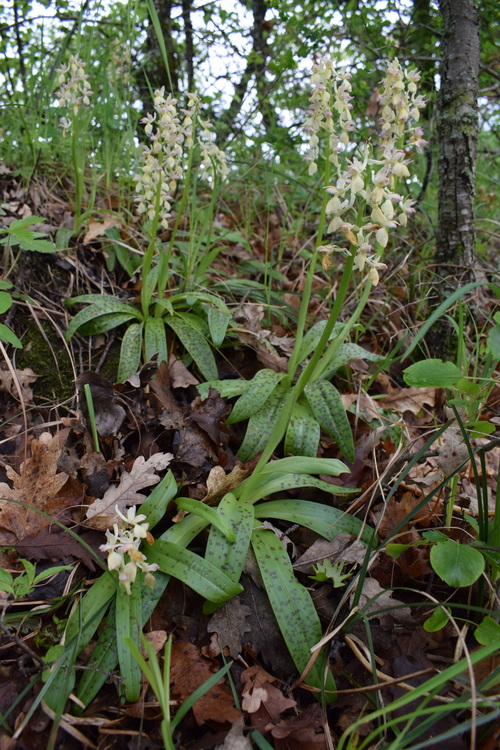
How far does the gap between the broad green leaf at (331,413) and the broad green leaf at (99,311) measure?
108 centimetres

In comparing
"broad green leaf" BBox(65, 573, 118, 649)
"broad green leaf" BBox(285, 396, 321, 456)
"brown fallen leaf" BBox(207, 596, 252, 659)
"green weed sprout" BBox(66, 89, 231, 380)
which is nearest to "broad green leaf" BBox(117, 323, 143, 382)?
"green weed sprout" BBox(66, 89, 231, 380)

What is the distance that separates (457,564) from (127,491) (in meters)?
1.11

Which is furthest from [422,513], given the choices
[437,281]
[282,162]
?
[282,162]

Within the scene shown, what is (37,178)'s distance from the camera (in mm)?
3191

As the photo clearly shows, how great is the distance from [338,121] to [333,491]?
157cm

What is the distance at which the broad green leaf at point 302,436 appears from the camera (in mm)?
2090

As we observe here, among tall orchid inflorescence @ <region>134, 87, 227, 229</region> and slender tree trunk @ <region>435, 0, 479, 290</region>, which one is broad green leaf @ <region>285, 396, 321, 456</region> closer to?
slender tree trunk @ <region>435, 0, 479, 290</region>

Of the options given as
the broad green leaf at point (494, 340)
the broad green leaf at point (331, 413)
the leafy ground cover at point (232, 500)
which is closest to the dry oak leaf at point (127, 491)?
the leafy ground cover at point (232, 500)

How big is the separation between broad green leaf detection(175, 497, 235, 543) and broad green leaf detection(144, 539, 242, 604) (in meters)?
0.12

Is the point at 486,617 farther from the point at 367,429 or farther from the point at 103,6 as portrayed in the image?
the point at 103,6

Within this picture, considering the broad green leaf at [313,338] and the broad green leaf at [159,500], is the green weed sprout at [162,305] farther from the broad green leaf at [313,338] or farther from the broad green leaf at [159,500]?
the broad green leaf at [159,500]

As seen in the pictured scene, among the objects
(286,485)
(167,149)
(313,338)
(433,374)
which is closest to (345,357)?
(313,338)

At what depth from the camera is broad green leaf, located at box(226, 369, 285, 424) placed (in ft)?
7.00

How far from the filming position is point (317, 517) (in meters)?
1.79
